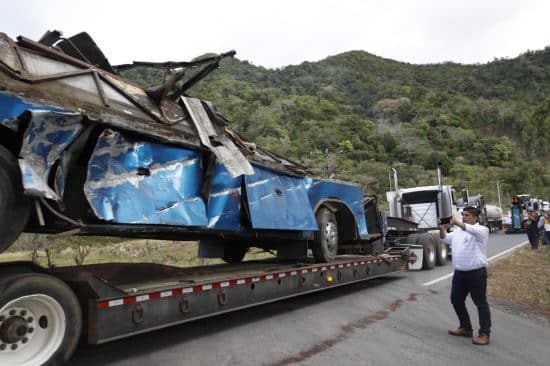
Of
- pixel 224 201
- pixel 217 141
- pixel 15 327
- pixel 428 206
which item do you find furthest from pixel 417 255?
pixel 15 327

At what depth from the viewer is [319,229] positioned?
9.17 m

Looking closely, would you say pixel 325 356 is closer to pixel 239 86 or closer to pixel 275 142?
pixel 275 142

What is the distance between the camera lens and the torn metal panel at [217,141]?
6.51 m

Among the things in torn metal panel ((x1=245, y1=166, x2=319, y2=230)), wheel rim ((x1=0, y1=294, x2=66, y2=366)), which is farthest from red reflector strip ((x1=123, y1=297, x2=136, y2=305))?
torn metal panel ((x1=245, y1=166, x2=319, y2=230))

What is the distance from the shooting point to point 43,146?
4.41 meters

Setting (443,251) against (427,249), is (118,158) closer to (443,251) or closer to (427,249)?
(427,249)

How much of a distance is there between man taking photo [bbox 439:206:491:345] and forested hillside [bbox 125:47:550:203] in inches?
1265

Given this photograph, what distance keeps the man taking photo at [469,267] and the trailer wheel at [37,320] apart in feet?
14.8

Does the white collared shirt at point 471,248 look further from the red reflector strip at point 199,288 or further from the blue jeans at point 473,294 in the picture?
the red reflector strip at point 199,288

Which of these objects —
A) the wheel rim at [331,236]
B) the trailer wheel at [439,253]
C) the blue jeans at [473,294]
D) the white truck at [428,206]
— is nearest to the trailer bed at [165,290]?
the wheel rim at [331,236]

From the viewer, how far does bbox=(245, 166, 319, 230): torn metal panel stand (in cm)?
717

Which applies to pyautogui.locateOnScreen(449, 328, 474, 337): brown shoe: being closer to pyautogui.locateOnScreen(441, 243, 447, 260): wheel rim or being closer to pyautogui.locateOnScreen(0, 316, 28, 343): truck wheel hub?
pyautogui.locateOnScreen(0, 316, 28, 343): truck wheel hub

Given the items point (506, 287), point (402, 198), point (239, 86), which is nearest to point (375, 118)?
point (239, 86)

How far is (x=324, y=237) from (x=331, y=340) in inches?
135
